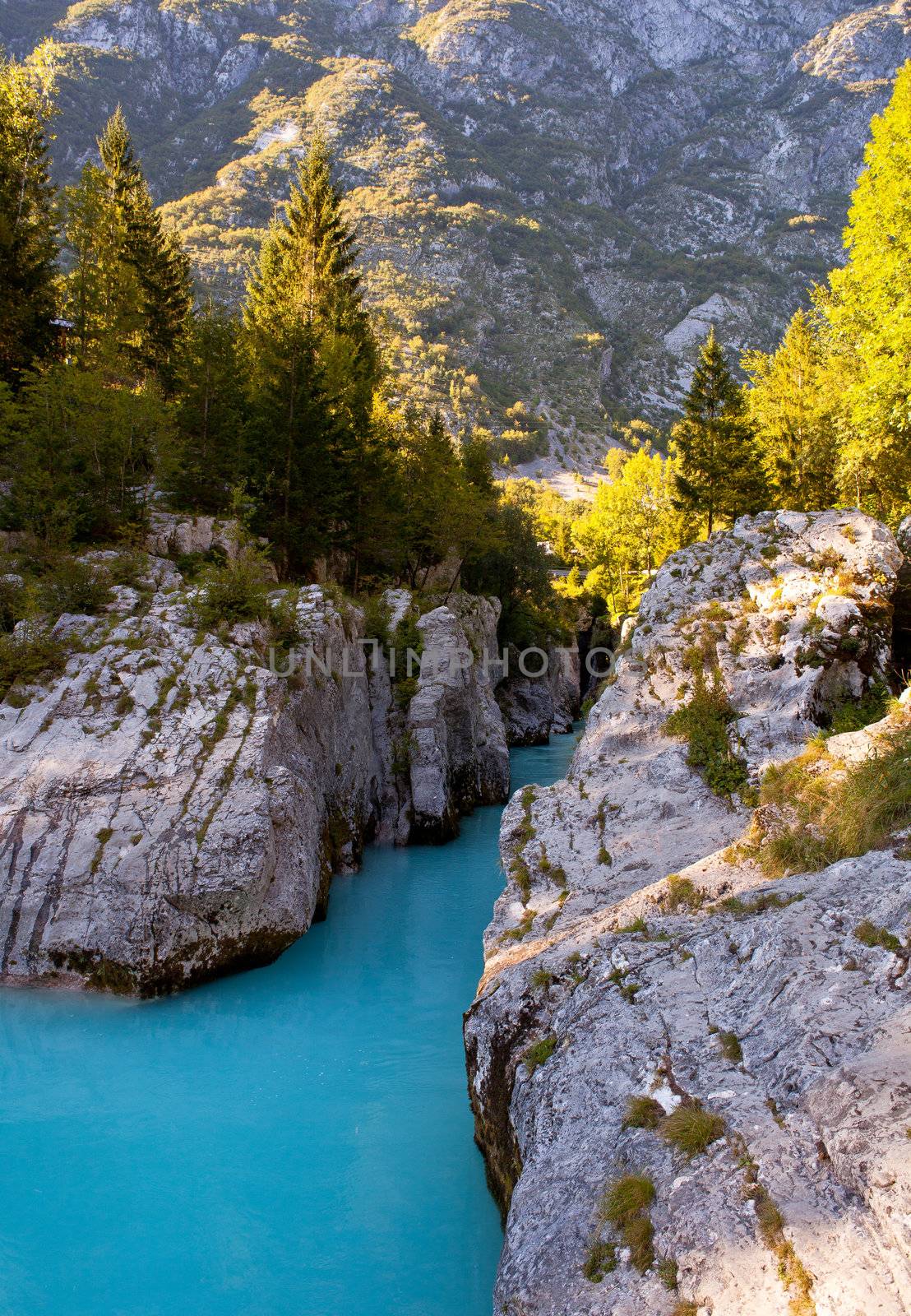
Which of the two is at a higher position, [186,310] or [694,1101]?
[186,310]

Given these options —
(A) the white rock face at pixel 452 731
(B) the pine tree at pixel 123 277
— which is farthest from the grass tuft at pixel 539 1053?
(B) the pine tree at pixel 123 277

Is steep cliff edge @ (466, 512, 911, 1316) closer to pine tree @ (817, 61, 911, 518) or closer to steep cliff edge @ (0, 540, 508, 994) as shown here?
steep cliff edge @ (0, 540, 508, 994)

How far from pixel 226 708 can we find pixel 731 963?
9.99 meters

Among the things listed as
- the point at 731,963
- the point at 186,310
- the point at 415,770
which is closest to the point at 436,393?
the point at 186,310

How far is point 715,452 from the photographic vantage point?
97.1 feet

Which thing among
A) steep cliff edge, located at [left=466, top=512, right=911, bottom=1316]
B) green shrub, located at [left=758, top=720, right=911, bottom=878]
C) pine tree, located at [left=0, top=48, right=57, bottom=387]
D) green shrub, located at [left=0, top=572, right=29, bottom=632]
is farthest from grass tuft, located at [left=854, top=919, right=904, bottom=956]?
pine tree, located at [left=0, top=48, right=57, bottom=387]

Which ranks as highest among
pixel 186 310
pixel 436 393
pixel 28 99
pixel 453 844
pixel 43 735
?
pixel 436 393

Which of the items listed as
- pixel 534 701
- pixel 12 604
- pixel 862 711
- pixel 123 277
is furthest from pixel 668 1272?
pixel 534 701

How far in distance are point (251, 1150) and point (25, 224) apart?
26001mm

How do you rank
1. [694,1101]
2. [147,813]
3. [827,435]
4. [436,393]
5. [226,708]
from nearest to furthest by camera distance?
[694,1101]
[147,813]
[226,708]
[827,435]
[436,393]

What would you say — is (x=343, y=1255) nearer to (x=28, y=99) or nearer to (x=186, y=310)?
(x=28, y=99)

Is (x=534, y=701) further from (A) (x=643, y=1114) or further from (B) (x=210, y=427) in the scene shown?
(A) (x=643, y=1114)

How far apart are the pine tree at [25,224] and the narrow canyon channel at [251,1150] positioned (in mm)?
18761

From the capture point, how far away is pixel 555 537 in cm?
6531
